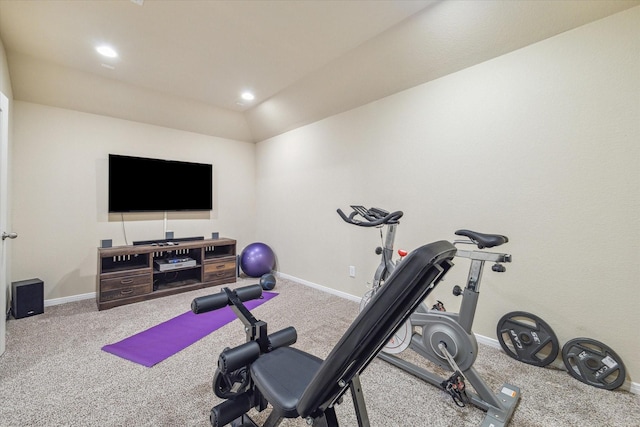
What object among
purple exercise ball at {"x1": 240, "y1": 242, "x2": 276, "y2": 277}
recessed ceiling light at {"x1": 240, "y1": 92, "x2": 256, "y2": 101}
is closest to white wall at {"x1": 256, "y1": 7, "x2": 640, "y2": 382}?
recessed ceiling light at {"x1": 240, "y1": 92, "x2": 256, "y2": 101}

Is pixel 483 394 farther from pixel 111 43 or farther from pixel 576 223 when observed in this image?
pixel 111 43

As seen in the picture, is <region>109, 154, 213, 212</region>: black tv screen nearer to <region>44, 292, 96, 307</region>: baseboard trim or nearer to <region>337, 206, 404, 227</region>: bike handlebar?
<region>44, 292, 96, 307</region>: baseboard trim

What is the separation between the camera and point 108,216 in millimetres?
3672

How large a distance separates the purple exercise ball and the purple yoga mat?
1.26 metres

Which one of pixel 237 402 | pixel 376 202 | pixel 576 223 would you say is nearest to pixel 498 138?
pixel 576 223

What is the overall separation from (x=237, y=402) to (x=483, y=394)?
1.38 metres

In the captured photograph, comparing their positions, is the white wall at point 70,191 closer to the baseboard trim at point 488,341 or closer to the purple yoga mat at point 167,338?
the purple yoga mat at point 167,338

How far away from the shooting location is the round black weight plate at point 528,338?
2043 millimetres

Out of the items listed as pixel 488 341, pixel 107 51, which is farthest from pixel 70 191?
pixel 488 341

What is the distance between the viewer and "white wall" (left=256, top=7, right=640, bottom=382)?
1821 millimetres

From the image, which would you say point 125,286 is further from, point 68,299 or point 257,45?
point 257,45

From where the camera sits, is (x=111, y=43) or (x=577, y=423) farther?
(x=111, y=43)

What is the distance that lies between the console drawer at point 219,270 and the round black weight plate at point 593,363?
12.5 feet

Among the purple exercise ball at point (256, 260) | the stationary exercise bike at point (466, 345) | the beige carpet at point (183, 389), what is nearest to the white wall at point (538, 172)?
the beige carpet at point (183, 389)
